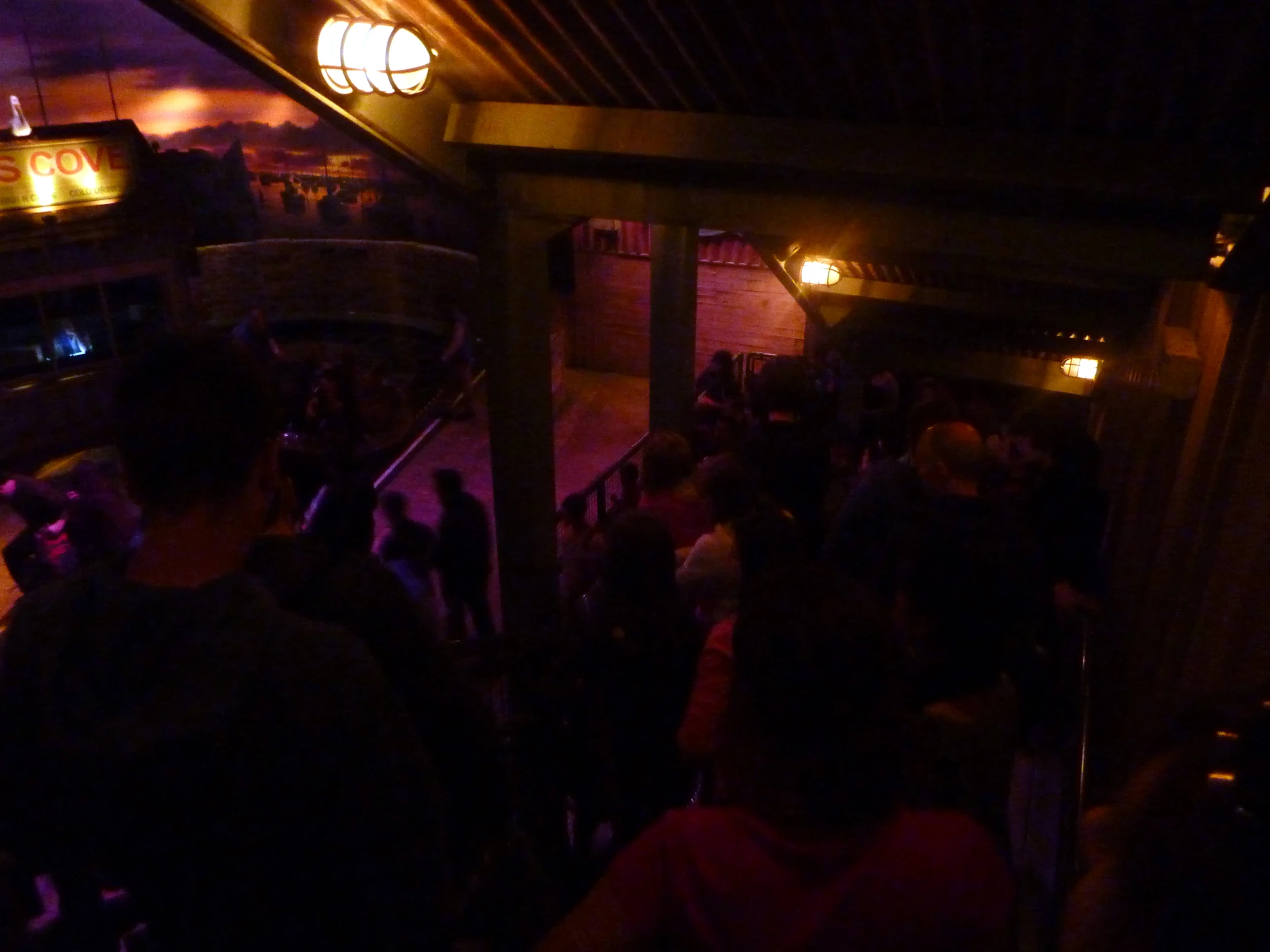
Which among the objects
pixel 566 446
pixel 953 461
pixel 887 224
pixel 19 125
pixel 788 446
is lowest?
pixel 566 446

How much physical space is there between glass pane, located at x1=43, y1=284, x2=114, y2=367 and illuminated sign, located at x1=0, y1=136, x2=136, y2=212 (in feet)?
4.46

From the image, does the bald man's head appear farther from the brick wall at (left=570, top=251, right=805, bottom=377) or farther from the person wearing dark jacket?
the brick wall at (left=570, top=251, right=805, bottom=377)

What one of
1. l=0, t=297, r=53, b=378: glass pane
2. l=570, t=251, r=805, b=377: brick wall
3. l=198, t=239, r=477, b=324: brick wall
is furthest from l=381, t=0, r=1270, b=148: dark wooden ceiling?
l=198, t=239, r=477, b=324: brick wall

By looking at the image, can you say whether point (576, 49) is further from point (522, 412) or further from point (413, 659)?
point (413, 659)

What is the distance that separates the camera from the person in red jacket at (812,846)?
1198 millimetres

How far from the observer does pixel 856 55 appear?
353 centimetres

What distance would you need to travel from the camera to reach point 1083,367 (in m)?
9.91

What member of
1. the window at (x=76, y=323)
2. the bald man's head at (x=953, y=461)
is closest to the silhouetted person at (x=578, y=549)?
the bald man's head at (x=953, y=461)

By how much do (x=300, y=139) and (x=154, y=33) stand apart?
4175 mm

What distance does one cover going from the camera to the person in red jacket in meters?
1.20

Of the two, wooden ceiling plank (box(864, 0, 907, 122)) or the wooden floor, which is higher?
wooden ceiling plank (box(864, 0, 907, 122))

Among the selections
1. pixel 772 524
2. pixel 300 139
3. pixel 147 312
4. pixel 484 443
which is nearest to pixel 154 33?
pixel 300 139

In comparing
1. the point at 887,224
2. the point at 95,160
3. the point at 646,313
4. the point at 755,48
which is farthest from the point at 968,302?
the point at 95,160

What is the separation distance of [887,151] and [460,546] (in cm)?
352
